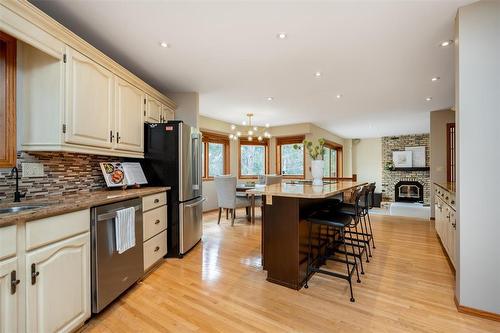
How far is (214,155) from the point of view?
6457 millimetres

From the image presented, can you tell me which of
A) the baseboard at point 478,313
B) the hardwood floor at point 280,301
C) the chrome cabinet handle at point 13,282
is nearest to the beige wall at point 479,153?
the baseboard at point 478,313

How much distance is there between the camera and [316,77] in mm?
3387

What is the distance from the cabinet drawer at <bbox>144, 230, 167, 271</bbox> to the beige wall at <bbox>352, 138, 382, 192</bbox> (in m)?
9.42

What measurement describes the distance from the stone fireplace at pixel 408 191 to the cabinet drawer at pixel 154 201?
30.7ft

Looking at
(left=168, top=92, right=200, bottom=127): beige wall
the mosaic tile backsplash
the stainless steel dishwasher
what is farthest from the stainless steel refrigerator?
(left=168, top=92, right=200, bottom=127): beige wall

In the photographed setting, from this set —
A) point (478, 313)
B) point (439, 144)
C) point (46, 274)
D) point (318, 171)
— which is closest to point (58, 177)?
point (46, 274)

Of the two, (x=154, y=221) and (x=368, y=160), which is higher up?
(x=368, y=160)

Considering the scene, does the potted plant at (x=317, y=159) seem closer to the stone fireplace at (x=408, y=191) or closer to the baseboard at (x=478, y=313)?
the baseboard at (x=478, y=313)

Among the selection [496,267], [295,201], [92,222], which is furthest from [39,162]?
[496,267]

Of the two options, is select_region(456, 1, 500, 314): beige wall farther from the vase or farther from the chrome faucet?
the chrome faucet

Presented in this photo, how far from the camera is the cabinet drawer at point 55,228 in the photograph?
1342 millimetres

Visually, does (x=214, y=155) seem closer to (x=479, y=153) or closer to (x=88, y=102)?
(x=88, y=102)

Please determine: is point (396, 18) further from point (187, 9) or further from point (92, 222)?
point (92, 222)

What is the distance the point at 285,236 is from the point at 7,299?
1.97 meters
